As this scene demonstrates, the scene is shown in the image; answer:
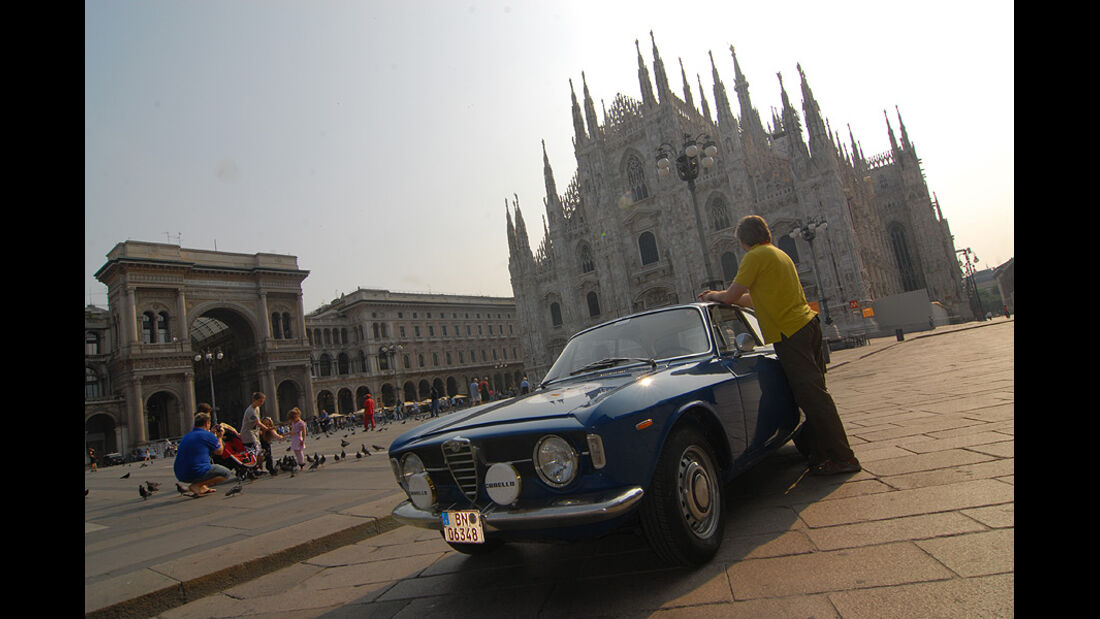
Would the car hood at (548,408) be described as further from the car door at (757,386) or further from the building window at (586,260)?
the building window at (586,260)

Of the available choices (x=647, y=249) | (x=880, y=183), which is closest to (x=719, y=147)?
(x=647, y=249)

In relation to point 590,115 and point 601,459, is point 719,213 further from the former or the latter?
point 601,459

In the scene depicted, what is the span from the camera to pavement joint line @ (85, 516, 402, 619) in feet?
9.84

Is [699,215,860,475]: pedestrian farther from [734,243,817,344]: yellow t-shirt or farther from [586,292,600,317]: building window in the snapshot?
[586,292,600,317]: building window

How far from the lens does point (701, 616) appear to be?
1945mm

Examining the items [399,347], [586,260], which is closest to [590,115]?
[586,260]

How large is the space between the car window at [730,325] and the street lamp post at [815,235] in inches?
877

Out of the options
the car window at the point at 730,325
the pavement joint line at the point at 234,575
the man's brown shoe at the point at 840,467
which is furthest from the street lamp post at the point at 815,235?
the pavement joint line at the point at 234,575

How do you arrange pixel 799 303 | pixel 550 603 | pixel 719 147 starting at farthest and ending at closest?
pixel 719 147, pixel 799 303, pixel 550 603

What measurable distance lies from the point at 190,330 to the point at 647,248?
3275 centimetres

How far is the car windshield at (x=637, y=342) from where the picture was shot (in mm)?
3451
